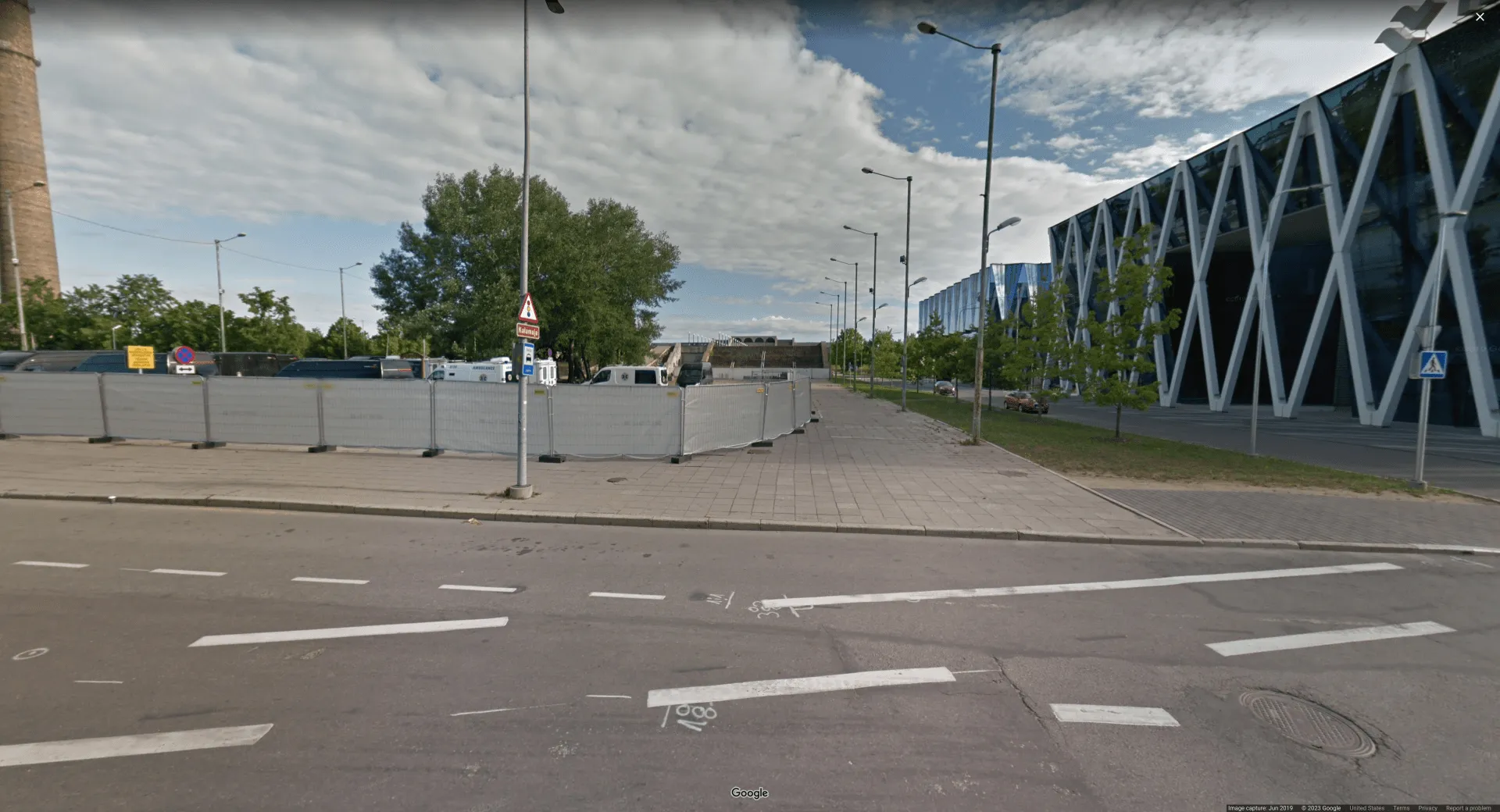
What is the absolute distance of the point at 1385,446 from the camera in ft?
59.3

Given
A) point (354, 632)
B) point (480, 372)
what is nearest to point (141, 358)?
point (480, 372)

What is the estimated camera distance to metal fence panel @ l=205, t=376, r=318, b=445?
40.7ft

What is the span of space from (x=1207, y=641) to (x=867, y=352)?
67.9 m

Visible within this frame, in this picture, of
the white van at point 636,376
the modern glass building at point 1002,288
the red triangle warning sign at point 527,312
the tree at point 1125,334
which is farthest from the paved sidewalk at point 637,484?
the modern glass building at point 1002,288

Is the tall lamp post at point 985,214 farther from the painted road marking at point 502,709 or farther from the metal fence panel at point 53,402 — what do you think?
the metal fence panel at point 53,402

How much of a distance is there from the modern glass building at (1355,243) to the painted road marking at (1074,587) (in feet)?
32.7

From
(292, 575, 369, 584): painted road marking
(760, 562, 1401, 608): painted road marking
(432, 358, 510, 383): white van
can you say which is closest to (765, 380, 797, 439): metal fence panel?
(760, 562, 1401, 608): painted road marking

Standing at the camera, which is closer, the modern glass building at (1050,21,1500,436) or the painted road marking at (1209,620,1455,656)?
the painted road marking at (1209,620,1455,656)

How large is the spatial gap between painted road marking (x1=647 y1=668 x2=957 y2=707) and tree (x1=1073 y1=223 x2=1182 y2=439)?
1798 centimetres

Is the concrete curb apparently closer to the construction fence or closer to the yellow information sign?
the construction fence

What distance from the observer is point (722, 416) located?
44.7 feet

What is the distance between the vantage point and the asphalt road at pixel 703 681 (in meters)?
2.73

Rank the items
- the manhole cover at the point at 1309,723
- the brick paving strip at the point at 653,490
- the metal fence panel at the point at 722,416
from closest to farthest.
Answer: the manhole cover at the point at 1309,723 → the brick paving strip at the point at 653,490 → the metal fence panel at the point at 722,416

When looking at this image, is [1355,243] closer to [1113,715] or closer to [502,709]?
[1113,715]
